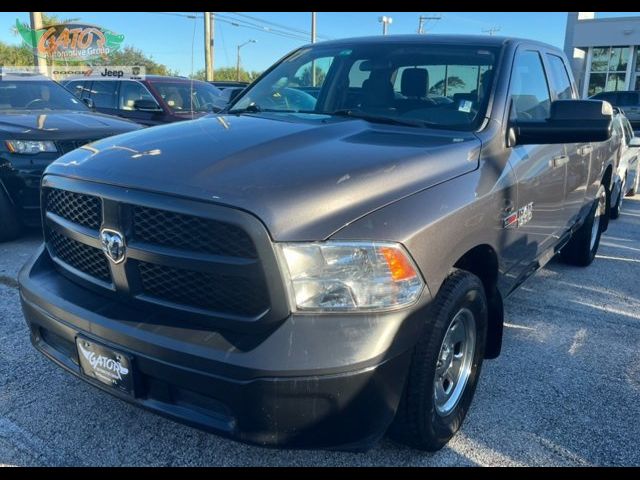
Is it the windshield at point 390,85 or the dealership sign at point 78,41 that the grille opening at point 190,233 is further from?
the dealership sign at point 78,41

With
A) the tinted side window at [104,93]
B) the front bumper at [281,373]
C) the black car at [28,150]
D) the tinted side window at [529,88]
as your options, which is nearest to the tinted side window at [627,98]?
the tinted side window at [104,93]

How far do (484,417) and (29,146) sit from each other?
185 inches

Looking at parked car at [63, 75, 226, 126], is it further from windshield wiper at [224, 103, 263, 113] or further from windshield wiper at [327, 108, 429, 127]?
windshield wiper at [327, 108, 429, 127]

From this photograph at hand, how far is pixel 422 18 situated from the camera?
5391 cm

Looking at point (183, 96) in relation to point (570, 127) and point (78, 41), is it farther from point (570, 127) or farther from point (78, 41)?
point (78, 41)

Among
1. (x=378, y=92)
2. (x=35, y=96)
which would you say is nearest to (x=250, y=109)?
(x=378, y=92)

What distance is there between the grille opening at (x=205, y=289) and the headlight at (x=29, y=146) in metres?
3.89

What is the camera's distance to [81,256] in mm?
2477

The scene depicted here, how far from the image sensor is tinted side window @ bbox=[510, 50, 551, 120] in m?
3.31

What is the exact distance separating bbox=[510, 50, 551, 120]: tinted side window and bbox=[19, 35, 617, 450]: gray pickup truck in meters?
0.23

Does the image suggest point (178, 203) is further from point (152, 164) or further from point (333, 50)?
point (333, 50)

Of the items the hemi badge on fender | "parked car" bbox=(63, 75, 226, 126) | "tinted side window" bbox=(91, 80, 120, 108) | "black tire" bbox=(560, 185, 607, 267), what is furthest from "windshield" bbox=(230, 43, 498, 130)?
"tinted side window" bbox=(91, 80, 120, 108)

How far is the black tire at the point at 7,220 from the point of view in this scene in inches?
214

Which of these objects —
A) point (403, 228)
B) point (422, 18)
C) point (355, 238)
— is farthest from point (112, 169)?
point (422, 18)
